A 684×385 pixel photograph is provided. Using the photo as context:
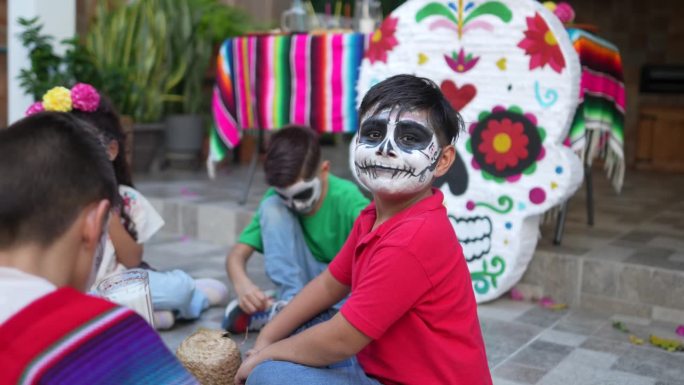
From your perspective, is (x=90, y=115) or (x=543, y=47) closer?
(x=90, y=115)

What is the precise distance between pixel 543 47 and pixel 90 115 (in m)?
1.68

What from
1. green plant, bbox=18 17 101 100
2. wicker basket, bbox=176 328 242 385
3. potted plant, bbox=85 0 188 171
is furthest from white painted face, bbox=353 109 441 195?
potted plant, bbox=85 0 188 171

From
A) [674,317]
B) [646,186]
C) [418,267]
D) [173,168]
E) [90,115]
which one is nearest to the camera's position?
[418,267]

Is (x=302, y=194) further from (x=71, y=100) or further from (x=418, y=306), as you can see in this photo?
(x=418, y=306)

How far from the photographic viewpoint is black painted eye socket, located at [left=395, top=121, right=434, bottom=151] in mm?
1794

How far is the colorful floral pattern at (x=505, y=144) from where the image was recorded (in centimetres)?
314

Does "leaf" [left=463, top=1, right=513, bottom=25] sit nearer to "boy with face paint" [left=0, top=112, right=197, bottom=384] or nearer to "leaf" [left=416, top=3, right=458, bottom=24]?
"leaf" [left=416, top=3, right=458, bottom=24]

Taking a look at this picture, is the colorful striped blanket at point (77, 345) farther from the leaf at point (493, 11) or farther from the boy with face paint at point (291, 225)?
the leaf at point (493, 11)

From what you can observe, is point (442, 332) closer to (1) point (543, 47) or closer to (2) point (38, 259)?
(2) point (38, 259)

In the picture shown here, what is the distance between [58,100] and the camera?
2.61 meters

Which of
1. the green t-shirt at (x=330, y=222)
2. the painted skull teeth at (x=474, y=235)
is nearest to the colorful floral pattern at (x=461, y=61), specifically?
the painted skull teeth at (x=474, y=235)

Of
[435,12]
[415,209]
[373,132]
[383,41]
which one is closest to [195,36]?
[383,41]

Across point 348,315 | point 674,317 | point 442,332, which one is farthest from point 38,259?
point 674,317

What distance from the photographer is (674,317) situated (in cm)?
306
